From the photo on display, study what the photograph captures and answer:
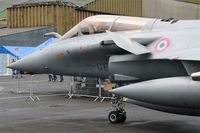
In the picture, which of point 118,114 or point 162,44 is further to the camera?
point 118,114

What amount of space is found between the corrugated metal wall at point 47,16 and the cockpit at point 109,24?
32333mm

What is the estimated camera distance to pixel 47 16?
4353 cm

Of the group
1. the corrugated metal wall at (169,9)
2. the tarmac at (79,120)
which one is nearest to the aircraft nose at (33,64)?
the tarmac at (79,120)

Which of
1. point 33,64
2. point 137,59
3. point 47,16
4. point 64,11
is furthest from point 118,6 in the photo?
point 137,59

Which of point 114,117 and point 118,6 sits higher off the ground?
point 118,6

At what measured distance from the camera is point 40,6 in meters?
43.9

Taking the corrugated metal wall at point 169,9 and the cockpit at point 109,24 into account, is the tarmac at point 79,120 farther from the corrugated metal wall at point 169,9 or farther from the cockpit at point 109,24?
the corrugated metal wall at point 169,9

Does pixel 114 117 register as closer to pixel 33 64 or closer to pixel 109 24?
pixel 109 24

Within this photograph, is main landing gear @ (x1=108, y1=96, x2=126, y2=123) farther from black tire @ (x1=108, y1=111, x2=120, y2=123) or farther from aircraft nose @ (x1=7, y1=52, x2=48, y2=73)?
aircraft nose @ (x1=7, y1=52, x2=48, y2=73)

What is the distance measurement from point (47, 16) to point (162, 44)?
116ft

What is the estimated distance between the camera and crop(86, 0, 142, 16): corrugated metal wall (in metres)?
48.7

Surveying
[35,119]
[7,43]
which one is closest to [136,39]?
[35,119]

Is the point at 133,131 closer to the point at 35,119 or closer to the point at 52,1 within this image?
the point at 35,119

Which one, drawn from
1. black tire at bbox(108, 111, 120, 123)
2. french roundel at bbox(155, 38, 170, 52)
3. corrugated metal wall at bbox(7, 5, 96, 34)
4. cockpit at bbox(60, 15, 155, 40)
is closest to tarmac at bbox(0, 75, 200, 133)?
black tire at bbox(108, 111, 120, 123)
